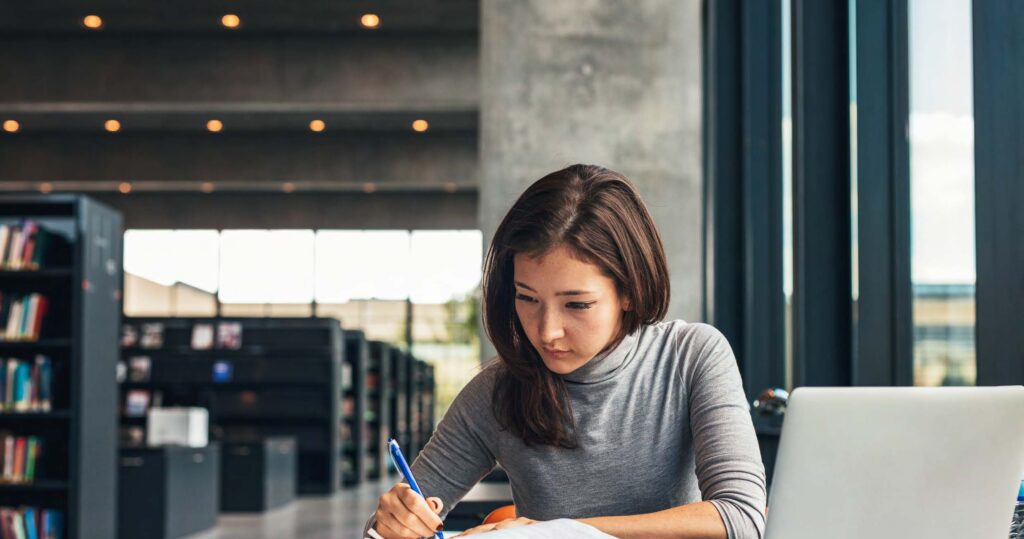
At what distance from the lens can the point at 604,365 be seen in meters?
1.65

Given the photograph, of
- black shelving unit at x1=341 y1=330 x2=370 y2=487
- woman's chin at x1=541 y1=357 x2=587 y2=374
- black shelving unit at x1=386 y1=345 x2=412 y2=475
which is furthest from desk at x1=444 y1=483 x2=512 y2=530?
black shelving unit at x1=386 y1=345 x2=412 y2=475

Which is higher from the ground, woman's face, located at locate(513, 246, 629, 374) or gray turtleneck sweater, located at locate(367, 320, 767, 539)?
woman's face, located at locate(513, 246, 629, 374)

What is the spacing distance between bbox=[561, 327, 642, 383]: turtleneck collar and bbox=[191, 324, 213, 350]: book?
11944 mm

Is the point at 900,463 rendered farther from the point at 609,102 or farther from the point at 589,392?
the point at 609,102

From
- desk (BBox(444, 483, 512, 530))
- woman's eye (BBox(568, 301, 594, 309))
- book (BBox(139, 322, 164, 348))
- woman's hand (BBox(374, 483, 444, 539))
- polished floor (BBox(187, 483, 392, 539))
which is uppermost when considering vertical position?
woman's eye (BBox(568, 301, 594, 309))

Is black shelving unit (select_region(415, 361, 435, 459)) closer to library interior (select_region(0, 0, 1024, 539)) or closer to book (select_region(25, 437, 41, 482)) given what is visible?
library interior (select_region(0, 0, 1024, 539))

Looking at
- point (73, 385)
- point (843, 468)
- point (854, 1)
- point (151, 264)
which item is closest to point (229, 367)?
point (73, 385)

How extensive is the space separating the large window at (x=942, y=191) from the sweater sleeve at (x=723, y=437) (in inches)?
46.3

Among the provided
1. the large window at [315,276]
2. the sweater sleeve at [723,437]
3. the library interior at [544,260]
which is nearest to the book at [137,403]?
the library interior at [544,260]

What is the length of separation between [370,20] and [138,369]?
4354 mm

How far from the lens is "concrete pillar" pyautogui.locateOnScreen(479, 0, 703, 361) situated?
21.5 feet

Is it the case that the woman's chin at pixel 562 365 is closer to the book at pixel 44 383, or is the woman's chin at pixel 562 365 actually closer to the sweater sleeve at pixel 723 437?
the sweater sleeve at pixel 723 437

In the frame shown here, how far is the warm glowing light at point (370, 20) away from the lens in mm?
12930

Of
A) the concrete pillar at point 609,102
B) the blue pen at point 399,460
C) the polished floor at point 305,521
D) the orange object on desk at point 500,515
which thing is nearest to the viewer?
the blue pen at point 399,460
